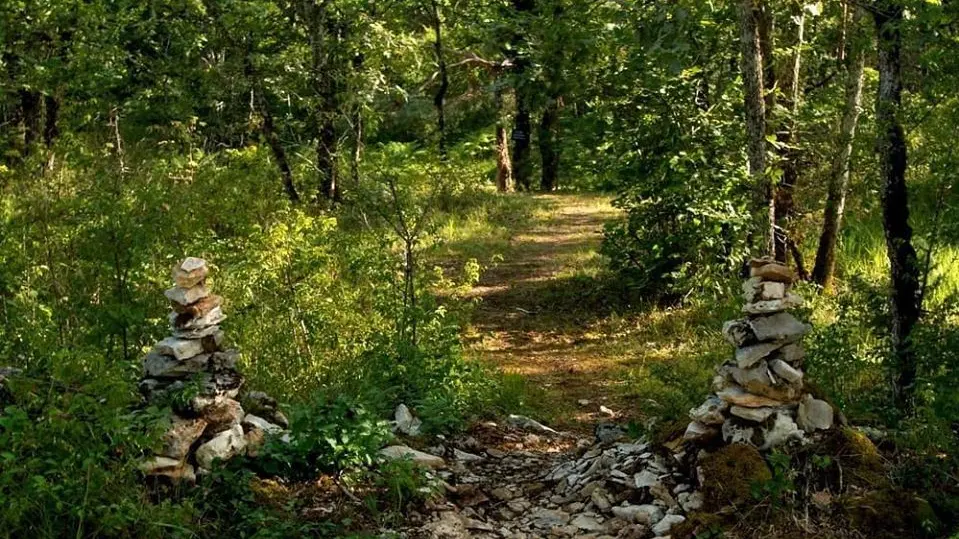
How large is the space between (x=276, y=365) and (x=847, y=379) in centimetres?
438

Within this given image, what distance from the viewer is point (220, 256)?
7.68 m

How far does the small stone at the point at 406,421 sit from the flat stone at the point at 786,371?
243cm

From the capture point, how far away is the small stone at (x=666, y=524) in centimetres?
466

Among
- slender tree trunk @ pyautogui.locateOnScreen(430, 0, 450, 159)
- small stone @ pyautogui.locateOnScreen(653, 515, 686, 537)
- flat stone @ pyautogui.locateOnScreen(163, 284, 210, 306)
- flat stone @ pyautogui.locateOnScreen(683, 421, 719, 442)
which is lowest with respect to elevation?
small stone @ pyautogui.locateOnScreen(653, 515, 686, 537)

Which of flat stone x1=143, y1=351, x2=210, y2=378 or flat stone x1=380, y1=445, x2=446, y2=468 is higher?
flat stone x1=143, y1=351, x2=210, y2=378

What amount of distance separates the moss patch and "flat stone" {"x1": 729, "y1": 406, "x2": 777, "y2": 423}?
17cm

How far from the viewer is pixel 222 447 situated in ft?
16.2

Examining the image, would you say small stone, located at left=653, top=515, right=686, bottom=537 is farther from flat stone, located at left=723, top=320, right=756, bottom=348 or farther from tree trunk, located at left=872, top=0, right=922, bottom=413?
tree trunk, located at left=872, top=0, right=922, bottom=413

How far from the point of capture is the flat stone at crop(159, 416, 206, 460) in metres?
4.72

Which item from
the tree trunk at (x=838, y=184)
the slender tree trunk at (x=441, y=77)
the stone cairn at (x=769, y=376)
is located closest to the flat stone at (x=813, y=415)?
the stone cairn at (x=769, y=376)

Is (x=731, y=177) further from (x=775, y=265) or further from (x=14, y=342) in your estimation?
(x=14, y=342)

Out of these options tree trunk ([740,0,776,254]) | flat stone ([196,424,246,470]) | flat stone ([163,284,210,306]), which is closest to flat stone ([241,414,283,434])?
flat stone ([196,424,246,470])

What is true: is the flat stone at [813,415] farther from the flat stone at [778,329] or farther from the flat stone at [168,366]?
the flat stone at [168,366]

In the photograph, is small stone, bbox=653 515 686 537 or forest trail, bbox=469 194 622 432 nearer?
small stone, bbox=653 515 686 537
